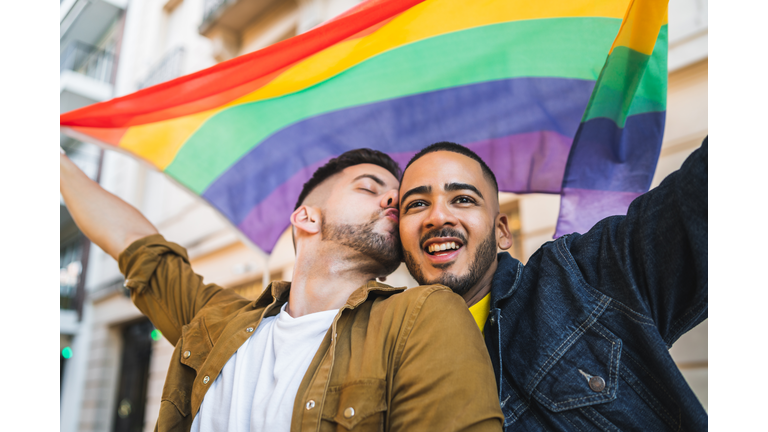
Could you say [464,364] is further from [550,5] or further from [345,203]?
[550,5]

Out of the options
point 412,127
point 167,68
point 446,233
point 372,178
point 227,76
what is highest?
point 167,68

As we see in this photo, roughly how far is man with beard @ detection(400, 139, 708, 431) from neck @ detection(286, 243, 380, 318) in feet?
0.91

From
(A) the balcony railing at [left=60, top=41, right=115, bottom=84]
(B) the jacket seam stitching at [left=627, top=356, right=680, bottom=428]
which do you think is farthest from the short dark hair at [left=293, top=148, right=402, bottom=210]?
(A) the balcony railing at [left=60, top=41, right=115, bottom=84]

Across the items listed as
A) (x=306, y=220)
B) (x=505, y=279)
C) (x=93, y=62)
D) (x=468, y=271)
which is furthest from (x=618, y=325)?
(x=93, y=62)

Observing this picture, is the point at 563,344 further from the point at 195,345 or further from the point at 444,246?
the point at 195,345

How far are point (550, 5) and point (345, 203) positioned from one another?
1.34m

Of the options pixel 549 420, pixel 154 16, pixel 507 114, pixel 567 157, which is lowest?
pixel 549 420

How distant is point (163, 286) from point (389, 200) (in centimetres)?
121

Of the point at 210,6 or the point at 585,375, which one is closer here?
the point at 585,375

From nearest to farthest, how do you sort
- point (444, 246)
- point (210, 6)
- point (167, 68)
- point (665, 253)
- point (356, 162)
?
point (665, 253)
point (444, 246)
point (356, 162)
point (210, 6)
point (167, 68)

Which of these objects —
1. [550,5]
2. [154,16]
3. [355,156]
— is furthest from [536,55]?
[154,16]

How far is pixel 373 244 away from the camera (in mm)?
1954

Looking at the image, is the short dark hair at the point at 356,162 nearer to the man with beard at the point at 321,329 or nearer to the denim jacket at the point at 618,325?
the man with beard at the point at 321,329

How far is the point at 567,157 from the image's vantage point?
232 centimetres
